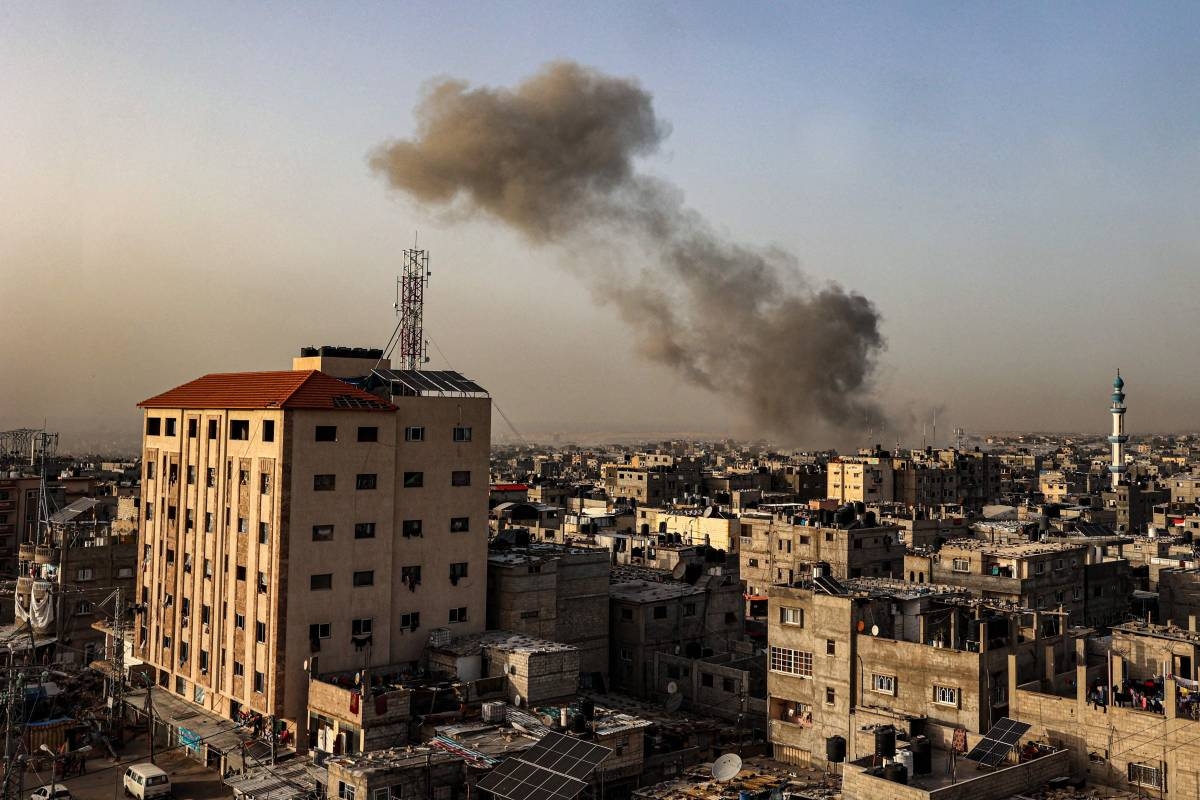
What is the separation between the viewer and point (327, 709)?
1260 inches

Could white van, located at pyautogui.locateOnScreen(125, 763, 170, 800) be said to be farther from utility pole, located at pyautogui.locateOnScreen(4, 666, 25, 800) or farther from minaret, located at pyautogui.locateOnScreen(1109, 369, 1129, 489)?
minaret, located at pyautogui.locateOnScreen(1109, 369, 1129, 489)

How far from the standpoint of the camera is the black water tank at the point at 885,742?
27.0 metres

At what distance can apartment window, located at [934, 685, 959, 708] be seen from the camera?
1155 inches

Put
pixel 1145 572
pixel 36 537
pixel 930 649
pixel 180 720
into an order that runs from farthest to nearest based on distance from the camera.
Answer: pixel 36 537 → pixel 1145 572 → pixel 180 720 → pixel 930 649

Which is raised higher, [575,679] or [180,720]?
[575,679]

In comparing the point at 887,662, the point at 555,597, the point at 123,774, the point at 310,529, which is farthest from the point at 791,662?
the point at 123,774

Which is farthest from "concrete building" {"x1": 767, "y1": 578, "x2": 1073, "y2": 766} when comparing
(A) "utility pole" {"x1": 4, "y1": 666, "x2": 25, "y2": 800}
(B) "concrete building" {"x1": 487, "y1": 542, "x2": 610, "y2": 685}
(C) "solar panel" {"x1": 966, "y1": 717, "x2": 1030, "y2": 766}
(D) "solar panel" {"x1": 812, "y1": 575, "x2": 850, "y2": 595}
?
(A) "utility pole" {"x1": 4, "y1": 666, "x2": 25, "y2": 800}

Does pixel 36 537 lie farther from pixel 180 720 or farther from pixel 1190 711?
pixel 1190 711

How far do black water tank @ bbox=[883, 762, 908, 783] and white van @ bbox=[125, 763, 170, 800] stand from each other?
21413 millimetres

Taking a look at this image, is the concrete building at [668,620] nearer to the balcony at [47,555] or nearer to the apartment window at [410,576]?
the apartment window at [410,576]

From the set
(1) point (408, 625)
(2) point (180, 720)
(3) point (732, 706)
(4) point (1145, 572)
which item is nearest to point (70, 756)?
(2) point (180, 720)

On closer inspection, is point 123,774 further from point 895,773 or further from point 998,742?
point 998,742

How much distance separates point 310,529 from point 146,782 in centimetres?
904

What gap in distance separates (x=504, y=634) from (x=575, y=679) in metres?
5.28
